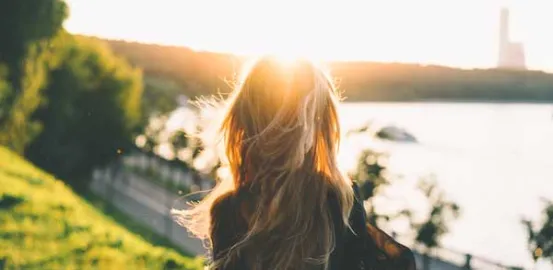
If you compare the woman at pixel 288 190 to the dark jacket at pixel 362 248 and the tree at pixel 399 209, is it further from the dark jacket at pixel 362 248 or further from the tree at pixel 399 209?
the tree at pixel 399 209

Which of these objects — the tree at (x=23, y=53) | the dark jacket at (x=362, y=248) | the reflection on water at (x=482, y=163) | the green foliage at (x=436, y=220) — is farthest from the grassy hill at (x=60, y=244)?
the tree at (x=23, y=53)

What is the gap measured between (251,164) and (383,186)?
7.81 m

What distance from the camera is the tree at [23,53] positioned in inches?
704

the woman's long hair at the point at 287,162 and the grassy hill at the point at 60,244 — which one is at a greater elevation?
the woman's long hair at the point at 287,162

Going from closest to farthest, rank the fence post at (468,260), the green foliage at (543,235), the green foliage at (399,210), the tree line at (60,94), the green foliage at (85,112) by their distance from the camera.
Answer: the green foliage at (543,235) → the green foliage at (399,210) → the fence post at (468,260) → the tree line at (60,94) → the green foliage at (85,112)

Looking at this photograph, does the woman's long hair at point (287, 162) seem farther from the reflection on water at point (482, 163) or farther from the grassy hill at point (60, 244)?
the grassy hill at point (60, 244)

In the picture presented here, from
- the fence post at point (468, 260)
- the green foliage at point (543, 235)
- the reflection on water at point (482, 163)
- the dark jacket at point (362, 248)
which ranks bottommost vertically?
the reflection on water at point (482, 163)

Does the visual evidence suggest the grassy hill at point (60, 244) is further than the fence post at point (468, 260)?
No

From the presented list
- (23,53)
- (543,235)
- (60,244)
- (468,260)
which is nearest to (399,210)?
(543,235)

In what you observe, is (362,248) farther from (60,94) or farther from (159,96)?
(159,96)

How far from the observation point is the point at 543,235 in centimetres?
895

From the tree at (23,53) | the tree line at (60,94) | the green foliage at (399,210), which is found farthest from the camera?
the tree line at (60,94)

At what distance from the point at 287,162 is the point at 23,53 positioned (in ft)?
58.2

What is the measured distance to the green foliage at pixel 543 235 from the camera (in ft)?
29.0
